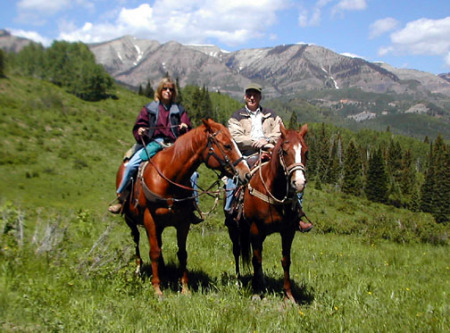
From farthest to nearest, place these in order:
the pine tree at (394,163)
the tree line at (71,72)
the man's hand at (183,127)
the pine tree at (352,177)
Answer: the pine tree at (394,163) < the pine tree at (352,177) < the tree line at (71,72) < the man's hand at (183,127)

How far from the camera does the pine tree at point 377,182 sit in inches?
4063

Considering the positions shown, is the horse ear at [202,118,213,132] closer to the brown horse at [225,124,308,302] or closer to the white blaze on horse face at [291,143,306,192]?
the brown horse at [225,124,308,302]

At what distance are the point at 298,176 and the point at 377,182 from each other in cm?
10831

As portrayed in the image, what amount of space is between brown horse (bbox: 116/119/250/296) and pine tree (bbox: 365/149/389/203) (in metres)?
106

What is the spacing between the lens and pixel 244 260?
781cm

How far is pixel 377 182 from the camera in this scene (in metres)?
104

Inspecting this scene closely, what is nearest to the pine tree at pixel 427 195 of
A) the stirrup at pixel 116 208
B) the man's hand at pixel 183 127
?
the man's hand at pixel 183 127

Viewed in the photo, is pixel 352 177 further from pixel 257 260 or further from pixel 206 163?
pixel 206 163

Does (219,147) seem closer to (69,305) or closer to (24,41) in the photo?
(69,305)

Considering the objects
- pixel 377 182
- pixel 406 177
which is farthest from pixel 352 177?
pixel 406 177

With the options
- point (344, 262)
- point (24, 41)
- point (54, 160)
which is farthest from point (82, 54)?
point (344, 262)

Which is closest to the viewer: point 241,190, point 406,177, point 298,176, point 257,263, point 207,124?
point 298,176

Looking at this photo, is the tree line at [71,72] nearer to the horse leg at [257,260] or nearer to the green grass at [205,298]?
the green grass at [205,298]

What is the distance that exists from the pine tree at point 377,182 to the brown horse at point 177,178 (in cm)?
10612
